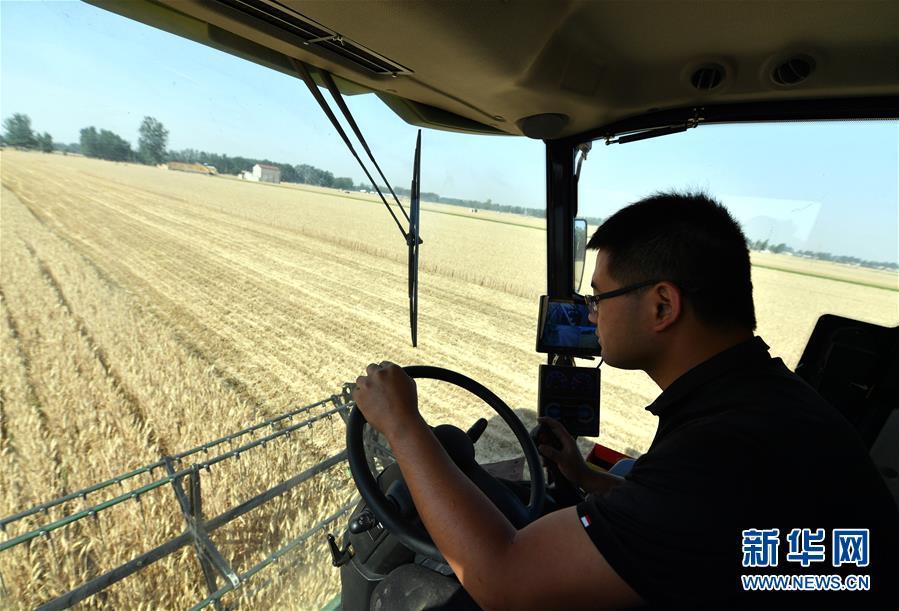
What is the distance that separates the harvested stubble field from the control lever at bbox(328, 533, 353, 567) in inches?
30.3

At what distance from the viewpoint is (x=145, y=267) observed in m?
11.2

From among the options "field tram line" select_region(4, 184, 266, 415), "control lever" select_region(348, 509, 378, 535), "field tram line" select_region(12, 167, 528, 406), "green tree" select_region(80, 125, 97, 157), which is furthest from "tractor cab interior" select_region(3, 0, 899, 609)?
"field tram line" select_region(12, 167, 528, 406)

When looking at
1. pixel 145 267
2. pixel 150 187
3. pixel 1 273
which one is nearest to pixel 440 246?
pixel 145 267

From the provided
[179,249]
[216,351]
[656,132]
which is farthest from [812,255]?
[179,249]

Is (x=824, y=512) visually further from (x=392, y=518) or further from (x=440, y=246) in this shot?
(x=440, y=246)

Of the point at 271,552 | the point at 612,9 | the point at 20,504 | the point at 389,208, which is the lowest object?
the point at 20,504

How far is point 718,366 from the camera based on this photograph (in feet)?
3.00

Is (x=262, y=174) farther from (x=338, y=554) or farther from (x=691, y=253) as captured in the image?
(x=691, y=253)

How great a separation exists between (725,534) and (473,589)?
15.7 inches

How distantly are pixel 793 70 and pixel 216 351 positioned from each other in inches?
293

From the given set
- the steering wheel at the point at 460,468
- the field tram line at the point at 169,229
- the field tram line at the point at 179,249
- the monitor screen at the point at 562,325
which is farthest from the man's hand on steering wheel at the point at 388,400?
the field tram line at the point at 169,229

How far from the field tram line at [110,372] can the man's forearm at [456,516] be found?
Result: 3.75 m

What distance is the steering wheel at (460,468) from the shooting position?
0.98 metres

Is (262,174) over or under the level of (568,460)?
over
